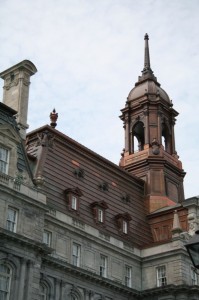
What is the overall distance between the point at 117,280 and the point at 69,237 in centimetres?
677

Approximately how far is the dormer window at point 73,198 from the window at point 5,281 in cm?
1124

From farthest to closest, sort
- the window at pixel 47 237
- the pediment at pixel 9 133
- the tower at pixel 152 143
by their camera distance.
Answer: the tower at pixel 152 143 < the window at pixel 47 237 < the pediment at pixel 9 133

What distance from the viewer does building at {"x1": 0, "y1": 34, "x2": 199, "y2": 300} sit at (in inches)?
1491

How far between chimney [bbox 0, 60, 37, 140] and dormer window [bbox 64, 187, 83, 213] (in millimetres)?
6717

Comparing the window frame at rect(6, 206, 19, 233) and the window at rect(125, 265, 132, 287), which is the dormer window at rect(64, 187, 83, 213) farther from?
the window frame at rect(6, 206, 19, 233)

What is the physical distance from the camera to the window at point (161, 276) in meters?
49.4

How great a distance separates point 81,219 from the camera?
4650cm

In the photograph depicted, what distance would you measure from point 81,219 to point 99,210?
3.38 meters

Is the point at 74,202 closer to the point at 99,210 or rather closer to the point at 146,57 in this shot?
the point at 99,210

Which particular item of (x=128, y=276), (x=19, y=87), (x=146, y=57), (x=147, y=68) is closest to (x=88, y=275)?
(x=128, y=276)

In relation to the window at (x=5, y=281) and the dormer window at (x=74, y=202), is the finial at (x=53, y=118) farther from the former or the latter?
the window at (x=5, y=281)

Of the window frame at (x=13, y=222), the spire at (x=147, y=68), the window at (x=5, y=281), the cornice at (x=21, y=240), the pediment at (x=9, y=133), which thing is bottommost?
the window at (x=5, y=281)

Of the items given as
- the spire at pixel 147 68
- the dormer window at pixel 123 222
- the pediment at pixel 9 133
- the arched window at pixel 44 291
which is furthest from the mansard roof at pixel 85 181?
the spire at pixel 147 68

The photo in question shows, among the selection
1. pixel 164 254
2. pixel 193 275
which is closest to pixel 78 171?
pixel 164 254
